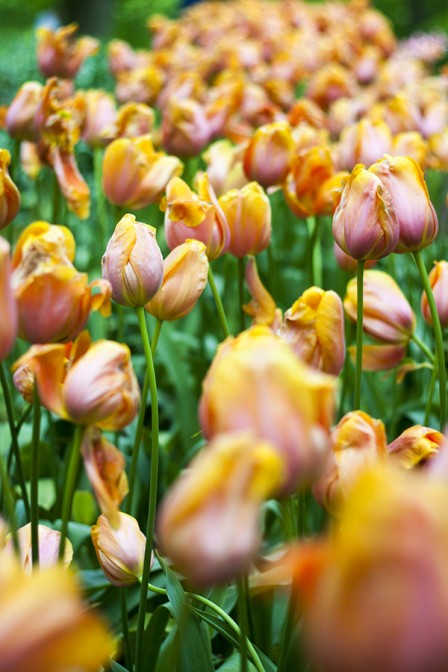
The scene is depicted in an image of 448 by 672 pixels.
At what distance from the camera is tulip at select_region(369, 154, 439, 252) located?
919 millimetres

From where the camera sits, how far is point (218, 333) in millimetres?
1985

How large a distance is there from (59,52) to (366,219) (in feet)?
4.63

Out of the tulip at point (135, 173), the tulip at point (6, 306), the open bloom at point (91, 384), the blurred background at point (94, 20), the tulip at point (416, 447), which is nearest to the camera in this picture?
the tulip at point (6, 306)

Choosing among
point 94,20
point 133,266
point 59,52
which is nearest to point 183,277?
point 133,266

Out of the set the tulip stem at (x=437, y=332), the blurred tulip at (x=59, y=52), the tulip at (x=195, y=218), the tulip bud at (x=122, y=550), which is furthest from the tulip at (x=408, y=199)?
the blurred tulip at (x=59, y=52)

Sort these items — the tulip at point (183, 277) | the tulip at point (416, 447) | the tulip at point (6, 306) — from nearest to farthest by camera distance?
1. the tulip at point (6, 306)
2. the tulip at point (416, 447)
3. the tulip at point (183, 277)

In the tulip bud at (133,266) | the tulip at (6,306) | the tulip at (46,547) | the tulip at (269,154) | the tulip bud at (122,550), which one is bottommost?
the tulip bud at (122,550)

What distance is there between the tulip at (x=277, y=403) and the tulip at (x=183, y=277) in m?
0.39

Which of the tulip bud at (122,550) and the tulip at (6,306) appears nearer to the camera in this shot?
the tulip at (6,306)

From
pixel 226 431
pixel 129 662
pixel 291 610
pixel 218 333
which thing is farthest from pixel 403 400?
pixel 226 431

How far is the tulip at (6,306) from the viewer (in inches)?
20.8

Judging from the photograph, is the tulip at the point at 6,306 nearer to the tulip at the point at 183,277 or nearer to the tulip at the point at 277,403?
the tulip at the point at 277,403

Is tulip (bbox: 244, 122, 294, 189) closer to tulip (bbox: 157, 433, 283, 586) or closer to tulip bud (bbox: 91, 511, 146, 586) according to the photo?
tulip bud (bbox: 91, 511, 146, 586)

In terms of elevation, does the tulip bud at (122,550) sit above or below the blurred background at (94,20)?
above
